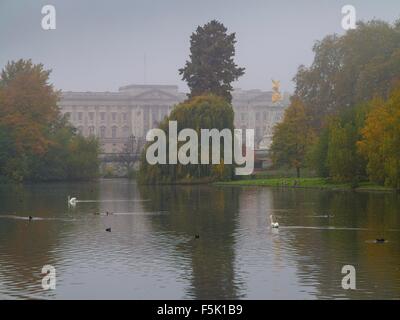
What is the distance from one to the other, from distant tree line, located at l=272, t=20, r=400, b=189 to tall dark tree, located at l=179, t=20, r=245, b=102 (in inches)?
311

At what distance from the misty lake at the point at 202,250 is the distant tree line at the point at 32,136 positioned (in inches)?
1712

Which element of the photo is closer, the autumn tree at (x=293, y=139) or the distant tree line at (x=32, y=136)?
the autumn tree at (x=293, y=139)

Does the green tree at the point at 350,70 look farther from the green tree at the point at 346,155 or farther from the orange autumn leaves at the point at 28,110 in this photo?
the orange autumn leaves at the point at 28,110

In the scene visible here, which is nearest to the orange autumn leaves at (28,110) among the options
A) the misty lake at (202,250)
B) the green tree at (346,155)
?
the green tree at (346,155)

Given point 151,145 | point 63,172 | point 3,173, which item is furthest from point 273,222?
point 63,172

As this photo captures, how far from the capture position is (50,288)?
76.2 feet

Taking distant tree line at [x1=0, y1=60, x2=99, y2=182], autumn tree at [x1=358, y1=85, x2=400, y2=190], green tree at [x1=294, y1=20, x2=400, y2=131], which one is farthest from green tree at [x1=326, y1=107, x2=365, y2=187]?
distant tree line at [x1=0, y1=60, x2=99, y2=182]

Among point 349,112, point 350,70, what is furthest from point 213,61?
point 349,112

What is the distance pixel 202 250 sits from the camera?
100ft

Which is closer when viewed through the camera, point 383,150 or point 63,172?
point 383,150

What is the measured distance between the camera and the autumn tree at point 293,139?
284 ft

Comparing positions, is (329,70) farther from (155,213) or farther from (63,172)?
(155,213)

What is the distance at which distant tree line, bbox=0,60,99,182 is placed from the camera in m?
95.2
